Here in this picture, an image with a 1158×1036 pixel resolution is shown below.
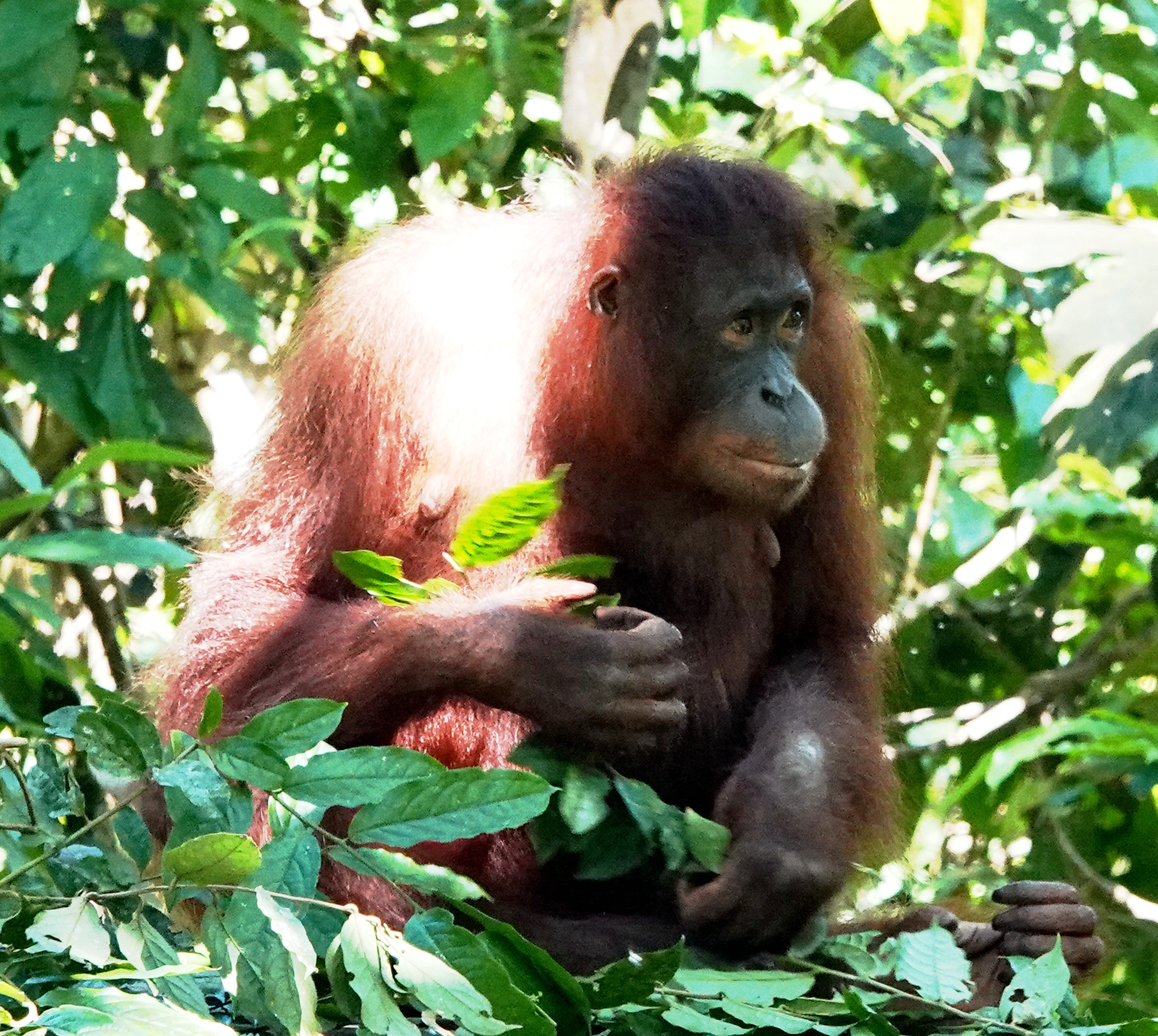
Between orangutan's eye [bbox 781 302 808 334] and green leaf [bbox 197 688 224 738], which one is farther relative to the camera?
orangutan's eye [bbox 781 302 808 334]

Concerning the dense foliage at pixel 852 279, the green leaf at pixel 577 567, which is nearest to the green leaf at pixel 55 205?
the dense foliage at pixel 852 279

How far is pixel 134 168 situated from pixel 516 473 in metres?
1.56

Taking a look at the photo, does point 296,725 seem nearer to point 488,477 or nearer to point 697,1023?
point 697,1023

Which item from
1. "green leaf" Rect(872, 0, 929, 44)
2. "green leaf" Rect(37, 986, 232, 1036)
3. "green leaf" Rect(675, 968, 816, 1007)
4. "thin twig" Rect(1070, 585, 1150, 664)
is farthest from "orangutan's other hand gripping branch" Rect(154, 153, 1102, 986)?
"thin twig" Rect(1070, 585, 1150, 664)

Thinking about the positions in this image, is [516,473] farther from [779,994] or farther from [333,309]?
[779,994]

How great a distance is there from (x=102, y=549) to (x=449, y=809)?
3.57 ft

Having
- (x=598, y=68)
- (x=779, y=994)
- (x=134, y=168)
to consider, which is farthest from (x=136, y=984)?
(x=134, y=168)

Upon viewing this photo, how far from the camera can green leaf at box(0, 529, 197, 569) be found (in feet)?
8.73

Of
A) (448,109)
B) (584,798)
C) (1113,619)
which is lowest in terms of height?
(1113,619)

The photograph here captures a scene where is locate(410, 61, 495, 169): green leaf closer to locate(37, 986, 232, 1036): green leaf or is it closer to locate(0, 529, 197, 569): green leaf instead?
locate(0, 529, 197, 569): green leaf

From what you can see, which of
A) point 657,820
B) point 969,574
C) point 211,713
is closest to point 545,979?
point 657,820

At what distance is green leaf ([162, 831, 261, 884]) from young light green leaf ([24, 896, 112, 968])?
4.3 inches

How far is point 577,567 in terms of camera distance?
2.61 m

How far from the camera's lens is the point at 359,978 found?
173 centimetres
